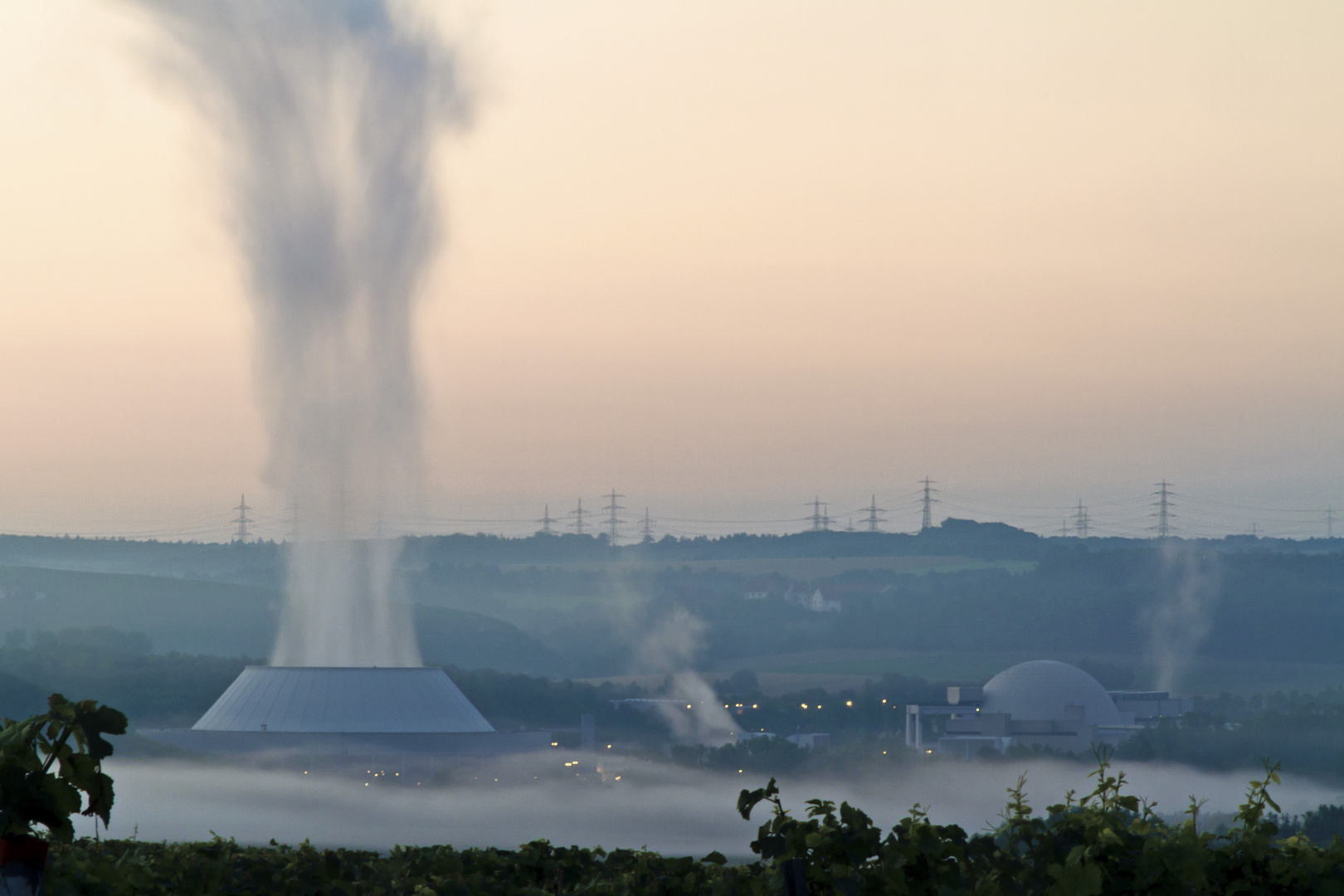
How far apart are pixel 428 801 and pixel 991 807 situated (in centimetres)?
9278

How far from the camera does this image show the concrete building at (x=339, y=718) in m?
112

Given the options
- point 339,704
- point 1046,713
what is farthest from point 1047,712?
point 339,704

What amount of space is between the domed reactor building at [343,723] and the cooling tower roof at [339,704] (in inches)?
2.4

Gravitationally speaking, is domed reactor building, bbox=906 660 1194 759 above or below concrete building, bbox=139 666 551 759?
below

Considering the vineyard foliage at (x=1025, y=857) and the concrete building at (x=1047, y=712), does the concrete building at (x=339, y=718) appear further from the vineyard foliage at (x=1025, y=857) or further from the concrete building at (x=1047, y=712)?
the vineyard foliage at (x=1025, y=857)

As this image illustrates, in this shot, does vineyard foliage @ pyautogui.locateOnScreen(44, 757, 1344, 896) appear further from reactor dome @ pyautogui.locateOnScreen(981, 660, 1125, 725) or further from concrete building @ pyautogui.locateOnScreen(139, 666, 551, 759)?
reactor dome @ pyautogui.locateOnScreen(981, 660, 1125, 725)

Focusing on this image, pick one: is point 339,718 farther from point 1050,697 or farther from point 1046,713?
point 1050,697

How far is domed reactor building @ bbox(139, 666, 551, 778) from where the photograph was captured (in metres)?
112

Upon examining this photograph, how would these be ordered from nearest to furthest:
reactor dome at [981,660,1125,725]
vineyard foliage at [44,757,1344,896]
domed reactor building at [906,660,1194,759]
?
vineyard foliage at [44,757,1344,896], domed reactor building at [906,660,1194,759], reactor dome at [981,660,1125,725]

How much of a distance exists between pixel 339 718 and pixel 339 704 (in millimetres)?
1029

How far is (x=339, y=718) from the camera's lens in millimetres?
111938

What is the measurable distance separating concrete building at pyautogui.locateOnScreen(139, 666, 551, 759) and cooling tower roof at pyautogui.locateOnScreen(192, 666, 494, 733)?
0.20 feet

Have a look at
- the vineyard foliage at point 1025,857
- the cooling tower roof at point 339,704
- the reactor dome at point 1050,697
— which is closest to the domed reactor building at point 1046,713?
the reactor dome at point 1050,697

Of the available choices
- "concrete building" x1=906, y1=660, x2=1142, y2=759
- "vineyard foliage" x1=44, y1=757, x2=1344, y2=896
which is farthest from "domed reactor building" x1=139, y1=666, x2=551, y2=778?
"vineyard foliage" x1=44, y1=757, x2=1344, y2=896
